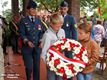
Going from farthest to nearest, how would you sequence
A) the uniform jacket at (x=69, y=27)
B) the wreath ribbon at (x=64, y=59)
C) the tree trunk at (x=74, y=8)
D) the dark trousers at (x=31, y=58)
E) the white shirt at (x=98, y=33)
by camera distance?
1. the white shirt at (x=98, y=33)
2. the tree trunk at (x=74, y=8)
3. the uniform jacket at (x=69, y=27)
4. the dark trousers at (x=31, y=58)
5. the wreath ribbon at (x=64, y=59)

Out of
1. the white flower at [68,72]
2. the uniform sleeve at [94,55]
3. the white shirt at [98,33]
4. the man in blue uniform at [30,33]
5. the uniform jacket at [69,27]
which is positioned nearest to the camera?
the white flower at [68,72]

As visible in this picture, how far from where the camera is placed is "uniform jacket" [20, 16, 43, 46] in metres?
7.05

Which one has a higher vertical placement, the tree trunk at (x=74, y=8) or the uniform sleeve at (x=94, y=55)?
the tree trunk at (x=74, y=8)

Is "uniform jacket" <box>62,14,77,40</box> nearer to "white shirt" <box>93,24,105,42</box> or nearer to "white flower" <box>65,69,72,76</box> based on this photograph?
"white flower" <box>65,69,72,76</box>

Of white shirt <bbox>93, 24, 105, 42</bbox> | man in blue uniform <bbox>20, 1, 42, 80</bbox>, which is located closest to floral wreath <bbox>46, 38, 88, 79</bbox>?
man in blue uniform <bbox>20, 1, 42, 80</bbox>

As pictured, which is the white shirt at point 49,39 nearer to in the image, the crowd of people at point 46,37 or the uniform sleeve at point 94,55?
the crowd of people at point 46,37

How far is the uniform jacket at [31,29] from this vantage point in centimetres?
705

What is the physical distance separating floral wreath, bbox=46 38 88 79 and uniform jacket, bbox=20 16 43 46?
186cm

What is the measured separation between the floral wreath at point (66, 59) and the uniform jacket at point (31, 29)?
186 cm

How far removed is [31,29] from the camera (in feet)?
23.1

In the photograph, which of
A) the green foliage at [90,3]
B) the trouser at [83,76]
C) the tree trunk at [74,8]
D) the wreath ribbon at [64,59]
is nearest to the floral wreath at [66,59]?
the wreath ribbon at [64,59]

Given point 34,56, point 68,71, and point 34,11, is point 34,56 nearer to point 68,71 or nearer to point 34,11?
point 34,11

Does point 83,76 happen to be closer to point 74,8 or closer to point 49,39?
point 49,39

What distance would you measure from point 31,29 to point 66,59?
2.05 metres
